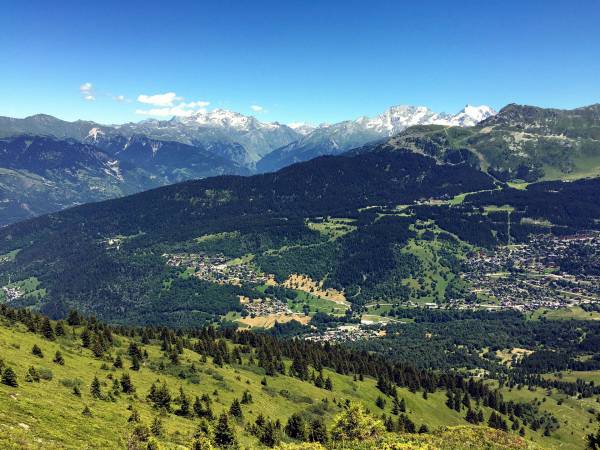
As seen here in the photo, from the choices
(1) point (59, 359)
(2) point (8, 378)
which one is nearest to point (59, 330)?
(1) point (59, 359)

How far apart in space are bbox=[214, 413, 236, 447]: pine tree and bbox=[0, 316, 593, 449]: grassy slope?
14.0 ft

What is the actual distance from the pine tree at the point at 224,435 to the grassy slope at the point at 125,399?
14.0ft

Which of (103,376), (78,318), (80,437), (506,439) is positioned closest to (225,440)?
(80,437)

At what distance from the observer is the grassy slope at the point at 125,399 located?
158 feet

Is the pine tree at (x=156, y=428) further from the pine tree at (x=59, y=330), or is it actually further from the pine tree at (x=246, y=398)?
the pine tree at (x=59, y=330)

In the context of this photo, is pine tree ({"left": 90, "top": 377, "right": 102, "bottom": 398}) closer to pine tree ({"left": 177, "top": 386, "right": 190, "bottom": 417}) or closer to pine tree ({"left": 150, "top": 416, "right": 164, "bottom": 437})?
pine tree ({"left": 150, "top": 416, "right": 164, "bottom": 437})

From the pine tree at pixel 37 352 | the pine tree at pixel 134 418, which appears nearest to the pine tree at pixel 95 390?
the pine tree at pixel 134 418

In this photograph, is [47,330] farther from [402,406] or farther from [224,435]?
[402,406]

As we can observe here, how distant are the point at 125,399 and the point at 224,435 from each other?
18.9m

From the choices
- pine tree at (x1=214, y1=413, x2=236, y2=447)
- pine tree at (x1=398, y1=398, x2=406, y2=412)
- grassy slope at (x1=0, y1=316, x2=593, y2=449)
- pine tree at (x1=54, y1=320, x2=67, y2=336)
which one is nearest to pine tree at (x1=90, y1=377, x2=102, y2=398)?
grassy slope at (x1=0, y1=316, x2=593, y2=449)

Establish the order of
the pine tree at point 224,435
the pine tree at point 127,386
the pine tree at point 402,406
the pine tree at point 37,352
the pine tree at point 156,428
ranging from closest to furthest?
the pine tree at point 156,428 → the pine tree at point 224,435 → the pine tree at point 127,386 → the pine tree at point 37,352 → the pine tree at point 402,406

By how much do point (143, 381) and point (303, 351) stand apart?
280 ft

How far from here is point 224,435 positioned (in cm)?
6562

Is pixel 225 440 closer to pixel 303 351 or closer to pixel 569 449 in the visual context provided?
pixel 303 351
